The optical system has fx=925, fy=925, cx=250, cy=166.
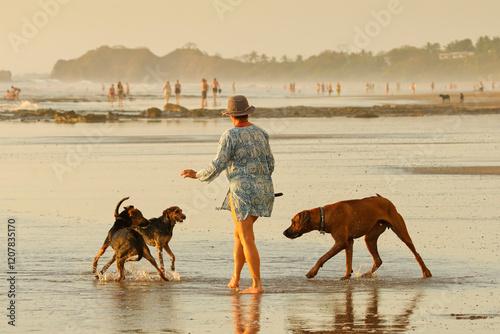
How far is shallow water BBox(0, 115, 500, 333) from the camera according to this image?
7.45m

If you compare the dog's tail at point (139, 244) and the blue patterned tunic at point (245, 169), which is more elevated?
the blue patterned tunic at point (245, 169)

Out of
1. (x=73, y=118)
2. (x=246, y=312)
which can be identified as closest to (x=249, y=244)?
(x=246, y=312)

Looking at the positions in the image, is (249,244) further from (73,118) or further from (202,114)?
(202,114)

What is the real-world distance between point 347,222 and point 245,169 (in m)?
1.39

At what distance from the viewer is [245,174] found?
8.62m

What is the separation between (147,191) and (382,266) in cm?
642

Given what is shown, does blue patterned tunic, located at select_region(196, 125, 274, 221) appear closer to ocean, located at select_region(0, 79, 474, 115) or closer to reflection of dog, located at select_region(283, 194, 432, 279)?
reflection of dog, located at select_region(283, 194, 432, 279)

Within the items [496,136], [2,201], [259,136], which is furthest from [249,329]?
[496,136]

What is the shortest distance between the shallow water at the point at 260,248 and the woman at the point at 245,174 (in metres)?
0.42

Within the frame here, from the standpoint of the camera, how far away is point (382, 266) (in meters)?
9.75

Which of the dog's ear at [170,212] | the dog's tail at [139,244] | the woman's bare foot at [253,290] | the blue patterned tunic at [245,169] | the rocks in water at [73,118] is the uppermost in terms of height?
the blue patterned tunic at [245,169]

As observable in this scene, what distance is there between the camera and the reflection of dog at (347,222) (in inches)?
367

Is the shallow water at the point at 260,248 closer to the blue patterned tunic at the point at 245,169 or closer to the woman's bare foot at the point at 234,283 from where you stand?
the woman's bare foot at the point at 234,283

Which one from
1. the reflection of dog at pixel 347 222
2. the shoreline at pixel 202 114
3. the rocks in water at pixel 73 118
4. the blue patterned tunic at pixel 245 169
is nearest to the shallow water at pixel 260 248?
the reflection of dog at pixel 347 222
